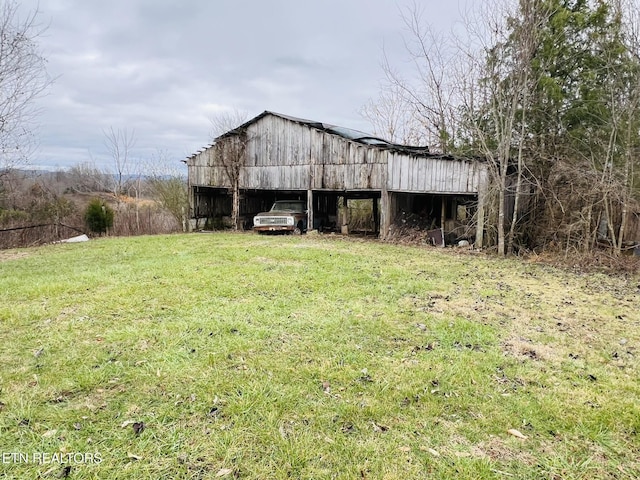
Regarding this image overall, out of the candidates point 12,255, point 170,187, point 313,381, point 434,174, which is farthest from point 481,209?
point 170,187

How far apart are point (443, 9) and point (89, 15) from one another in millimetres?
11797

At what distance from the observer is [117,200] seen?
1121 inches

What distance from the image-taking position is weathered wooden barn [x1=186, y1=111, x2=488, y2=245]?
1337 centimetres

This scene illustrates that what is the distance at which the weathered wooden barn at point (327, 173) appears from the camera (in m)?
13.4

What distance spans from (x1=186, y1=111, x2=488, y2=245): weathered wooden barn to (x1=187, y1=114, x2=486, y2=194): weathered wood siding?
3 centimetres

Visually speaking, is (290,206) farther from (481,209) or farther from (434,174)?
(481,209)

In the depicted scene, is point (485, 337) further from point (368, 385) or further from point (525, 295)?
point (525, 295)

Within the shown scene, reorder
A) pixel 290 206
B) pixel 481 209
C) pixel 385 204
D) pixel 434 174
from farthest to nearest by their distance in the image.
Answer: pixel 290 206 → pixel 385 204 → pixel 434 174 → pixel 481 209

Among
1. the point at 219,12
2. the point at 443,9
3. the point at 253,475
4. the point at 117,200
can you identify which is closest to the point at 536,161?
the point at 443,9

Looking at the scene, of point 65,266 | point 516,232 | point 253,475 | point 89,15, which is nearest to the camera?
point 253,475

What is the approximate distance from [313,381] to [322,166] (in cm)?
1334

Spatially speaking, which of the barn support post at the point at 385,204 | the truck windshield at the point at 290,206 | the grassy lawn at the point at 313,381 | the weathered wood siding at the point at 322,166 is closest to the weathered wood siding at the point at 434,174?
the weathered wood siding at the point at 322,166

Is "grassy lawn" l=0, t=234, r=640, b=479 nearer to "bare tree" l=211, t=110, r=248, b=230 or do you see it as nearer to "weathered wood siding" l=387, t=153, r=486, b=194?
"weathered wood siding" l=387, t=153, r=486, b=194

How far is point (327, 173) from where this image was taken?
52.3 feet
